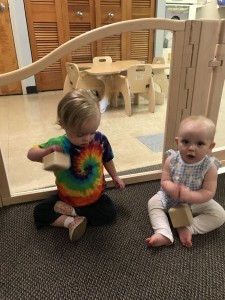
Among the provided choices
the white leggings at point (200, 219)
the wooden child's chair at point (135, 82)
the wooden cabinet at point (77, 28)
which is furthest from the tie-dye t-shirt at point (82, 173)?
the wooden cabinet at point (77, 28)

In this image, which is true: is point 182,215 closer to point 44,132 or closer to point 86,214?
point 86,214

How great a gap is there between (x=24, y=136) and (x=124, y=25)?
45.5 inches

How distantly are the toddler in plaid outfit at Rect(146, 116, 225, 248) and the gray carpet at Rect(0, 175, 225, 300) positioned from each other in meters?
0.03

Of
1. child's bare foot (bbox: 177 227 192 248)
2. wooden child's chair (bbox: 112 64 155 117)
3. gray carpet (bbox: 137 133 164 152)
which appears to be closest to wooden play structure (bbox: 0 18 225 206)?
child's bare foot (bbox: 177 227 192 248)

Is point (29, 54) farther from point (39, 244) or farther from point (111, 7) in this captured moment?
point (39, 244)

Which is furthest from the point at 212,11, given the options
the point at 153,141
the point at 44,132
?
the point at 44,132

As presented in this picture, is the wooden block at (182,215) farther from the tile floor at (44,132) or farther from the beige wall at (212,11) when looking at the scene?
the beige wall at (212,11)

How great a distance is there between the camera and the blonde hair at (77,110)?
68 cm

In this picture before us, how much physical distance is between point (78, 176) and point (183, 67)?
1.67 feet

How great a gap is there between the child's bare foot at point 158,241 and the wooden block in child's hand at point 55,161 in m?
0.33

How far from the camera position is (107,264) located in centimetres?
70

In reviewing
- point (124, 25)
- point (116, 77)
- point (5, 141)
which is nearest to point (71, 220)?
point (124, 25)

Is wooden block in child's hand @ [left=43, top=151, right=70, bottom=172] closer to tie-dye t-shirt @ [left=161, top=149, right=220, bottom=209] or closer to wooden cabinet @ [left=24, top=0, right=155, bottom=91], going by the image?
tie-dye t-shirt @ [left=161, top=149, right=220, bottom=209]

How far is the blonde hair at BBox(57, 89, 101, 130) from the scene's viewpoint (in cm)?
68
